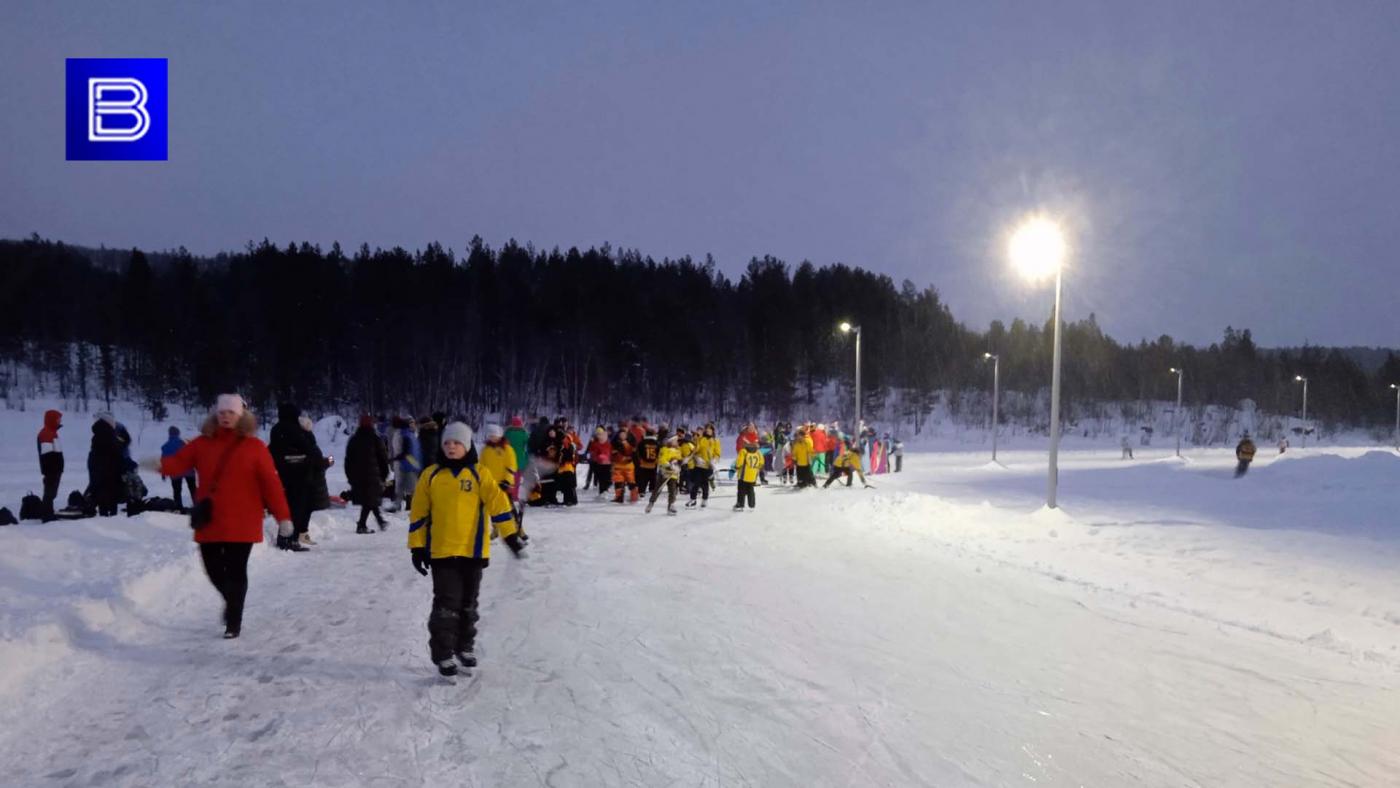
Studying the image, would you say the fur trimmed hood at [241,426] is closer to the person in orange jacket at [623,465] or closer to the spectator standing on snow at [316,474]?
the spectator standing on snow at [316,474]

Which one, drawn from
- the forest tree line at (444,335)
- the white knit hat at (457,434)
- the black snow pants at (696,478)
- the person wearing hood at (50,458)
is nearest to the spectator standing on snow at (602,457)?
the black snow pants at (696,478)

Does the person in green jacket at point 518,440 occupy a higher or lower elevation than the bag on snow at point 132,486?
higher

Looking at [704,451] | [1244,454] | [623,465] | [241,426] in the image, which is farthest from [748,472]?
[1244,454]

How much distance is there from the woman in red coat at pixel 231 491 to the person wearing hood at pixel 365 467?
5.97m

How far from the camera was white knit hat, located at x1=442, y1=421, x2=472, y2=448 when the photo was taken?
5.46 m

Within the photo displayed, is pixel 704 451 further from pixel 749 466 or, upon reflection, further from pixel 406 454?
pixel 406 454

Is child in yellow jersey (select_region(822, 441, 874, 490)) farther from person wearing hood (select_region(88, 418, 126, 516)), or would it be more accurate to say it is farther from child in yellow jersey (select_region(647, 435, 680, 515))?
person wearing hood (select_region(88, 418, 126, 516))

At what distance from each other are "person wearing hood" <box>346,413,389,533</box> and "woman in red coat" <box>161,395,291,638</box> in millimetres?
5973

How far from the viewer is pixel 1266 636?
7305 mm

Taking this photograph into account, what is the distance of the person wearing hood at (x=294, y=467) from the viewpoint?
10625 mm

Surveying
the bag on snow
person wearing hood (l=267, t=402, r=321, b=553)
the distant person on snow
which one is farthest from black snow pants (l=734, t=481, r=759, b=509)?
the distant person on snow

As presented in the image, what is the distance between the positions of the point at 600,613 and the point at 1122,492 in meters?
19.3

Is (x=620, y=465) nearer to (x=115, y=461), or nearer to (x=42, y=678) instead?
(x=115, y=461)

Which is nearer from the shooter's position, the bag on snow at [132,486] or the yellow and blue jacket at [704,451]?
the bag on snow at [132,486]
